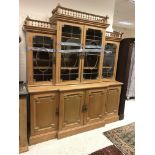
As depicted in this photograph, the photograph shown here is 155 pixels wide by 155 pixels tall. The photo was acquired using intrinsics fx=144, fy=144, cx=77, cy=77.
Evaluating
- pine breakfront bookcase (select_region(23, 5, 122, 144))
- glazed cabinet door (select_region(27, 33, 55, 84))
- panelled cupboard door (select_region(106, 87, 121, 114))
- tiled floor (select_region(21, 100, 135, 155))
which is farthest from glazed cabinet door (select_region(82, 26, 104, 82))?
tiled floor (select_region(21, 100, 135, 155))

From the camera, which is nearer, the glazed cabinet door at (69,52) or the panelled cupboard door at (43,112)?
the panelled cupboard door at (43,112)

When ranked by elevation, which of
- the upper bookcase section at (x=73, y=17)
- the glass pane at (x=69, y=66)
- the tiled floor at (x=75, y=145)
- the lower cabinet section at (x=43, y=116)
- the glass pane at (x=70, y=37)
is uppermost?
the upper bookcase section at (x=73, y=17)

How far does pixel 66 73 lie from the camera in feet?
8.29

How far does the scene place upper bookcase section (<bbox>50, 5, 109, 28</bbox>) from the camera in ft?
7.27

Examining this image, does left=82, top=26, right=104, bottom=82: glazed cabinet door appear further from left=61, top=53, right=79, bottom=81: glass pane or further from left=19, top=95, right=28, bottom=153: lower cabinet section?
left=19, top=95, right=28, bottom=153: lower cabinet section

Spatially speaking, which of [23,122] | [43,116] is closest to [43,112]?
[43,116]

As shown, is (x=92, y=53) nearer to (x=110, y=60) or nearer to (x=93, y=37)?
(x=93, y=37)

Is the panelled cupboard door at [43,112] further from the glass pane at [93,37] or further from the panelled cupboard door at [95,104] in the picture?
the glass pane at [93,37]

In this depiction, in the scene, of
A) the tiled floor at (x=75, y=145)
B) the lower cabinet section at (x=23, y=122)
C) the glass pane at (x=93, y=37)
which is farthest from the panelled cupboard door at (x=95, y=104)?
the lower cabinet section at (x=23, y=122)

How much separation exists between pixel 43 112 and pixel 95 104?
987 millimetres

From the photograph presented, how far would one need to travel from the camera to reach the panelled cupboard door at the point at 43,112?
222 cm

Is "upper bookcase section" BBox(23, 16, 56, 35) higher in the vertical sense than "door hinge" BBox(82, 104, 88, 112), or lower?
higher
